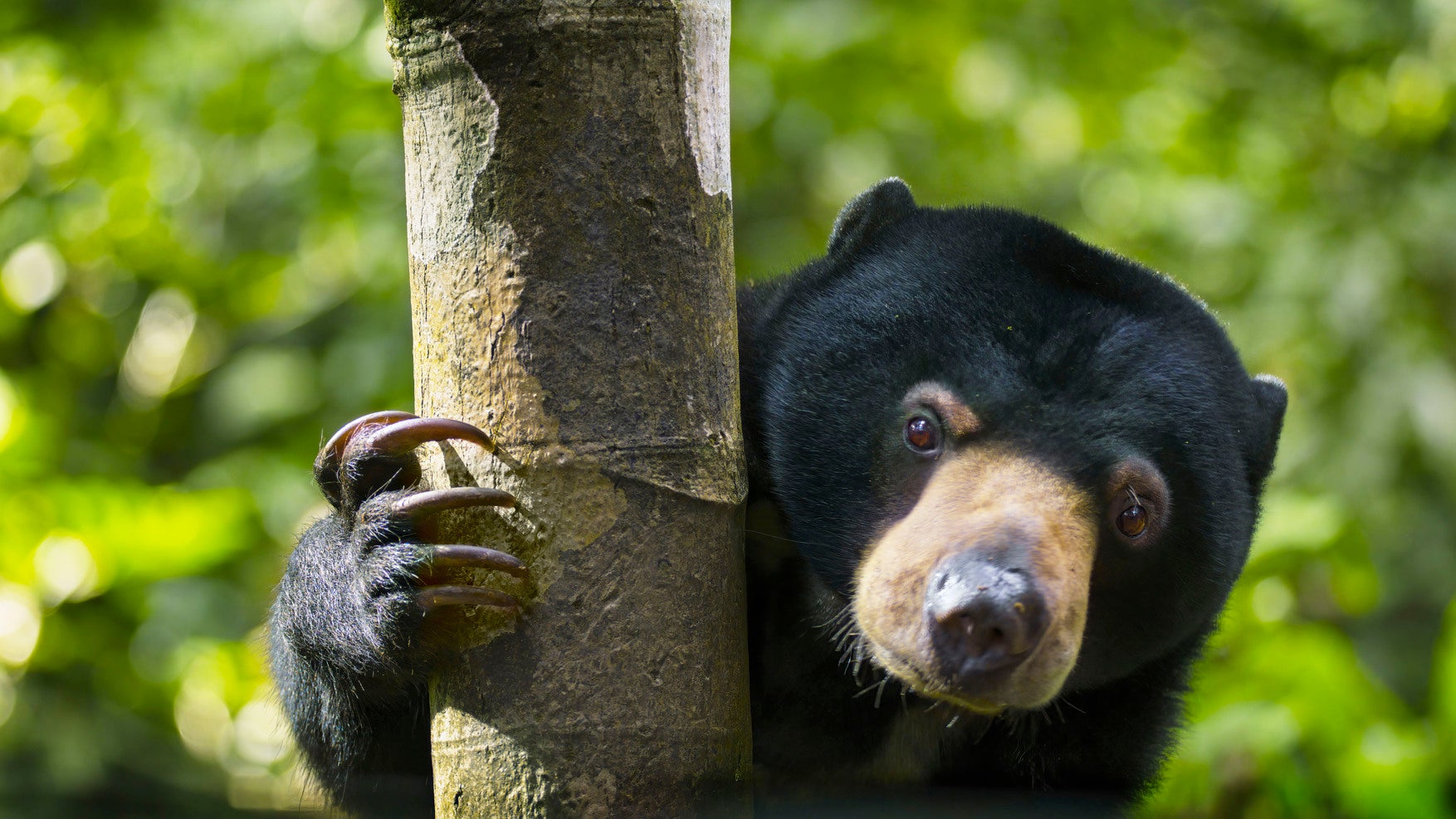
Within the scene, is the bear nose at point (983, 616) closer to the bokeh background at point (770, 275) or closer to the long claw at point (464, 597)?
the long claw at point (464, 597)

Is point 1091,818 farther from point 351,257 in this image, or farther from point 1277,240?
point 1277,240

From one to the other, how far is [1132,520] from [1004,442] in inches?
12.0

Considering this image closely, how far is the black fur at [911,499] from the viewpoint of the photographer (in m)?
2.45

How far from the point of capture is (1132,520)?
246 centimetres

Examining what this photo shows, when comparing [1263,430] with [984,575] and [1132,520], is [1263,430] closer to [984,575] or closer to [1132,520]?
[1132,520]

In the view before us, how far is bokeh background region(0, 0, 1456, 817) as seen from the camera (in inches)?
176

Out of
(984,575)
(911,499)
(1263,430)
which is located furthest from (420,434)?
(1263,430)

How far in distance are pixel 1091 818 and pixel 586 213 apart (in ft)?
3.95

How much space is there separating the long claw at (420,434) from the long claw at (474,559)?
0.14 m

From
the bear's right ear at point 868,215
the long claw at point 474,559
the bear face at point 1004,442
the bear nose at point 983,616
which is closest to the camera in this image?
the long claw at point 474,559

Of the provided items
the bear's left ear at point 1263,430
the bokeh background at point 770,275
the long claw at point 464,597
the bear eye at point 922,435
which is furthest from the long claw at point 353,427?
the bear's left ear at point 1263,430

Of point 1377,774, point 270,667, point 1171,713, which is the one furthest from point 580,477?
point 1377,774

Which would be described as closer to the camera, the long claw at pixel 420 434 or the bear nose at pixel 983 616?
the long claw at pixel 420 434

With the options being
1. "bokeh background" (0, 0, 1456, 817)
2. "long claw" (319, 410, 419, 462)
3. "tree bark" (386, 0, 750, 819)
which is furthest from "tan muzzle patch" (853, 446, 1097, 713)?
"bokeh background" (0, 0, 1456, 817)
